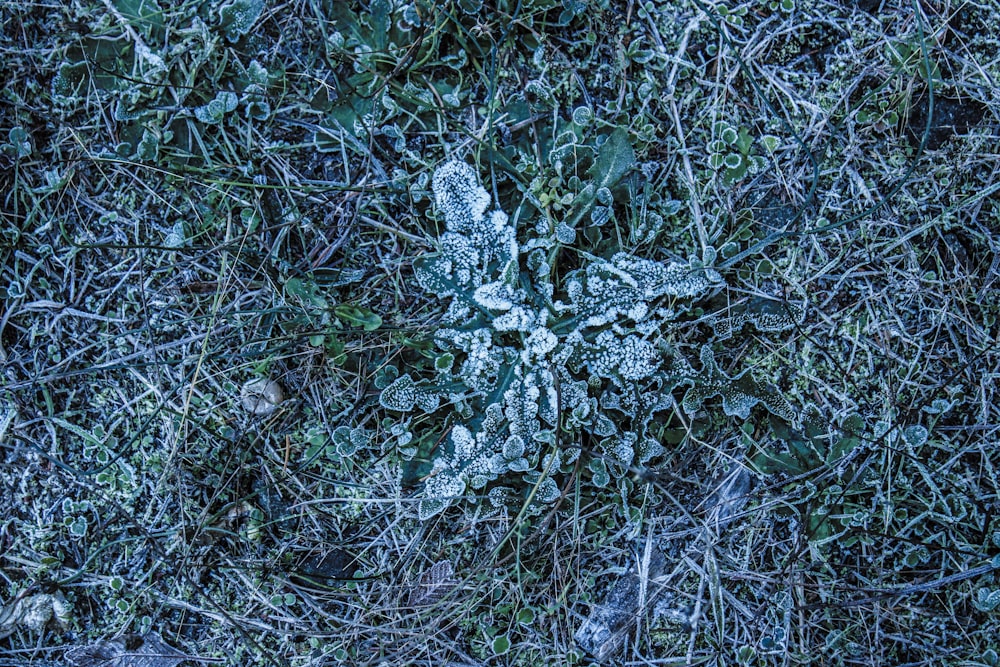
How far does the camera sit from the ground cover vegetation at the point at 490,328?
2436 millimetres

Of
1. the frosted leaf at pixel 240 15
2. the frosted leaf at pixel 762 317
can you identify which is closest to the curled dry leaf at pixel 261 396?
the frosted leaf at pixel 240 15

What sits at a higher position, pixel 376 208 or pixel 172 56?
pixel 172 56

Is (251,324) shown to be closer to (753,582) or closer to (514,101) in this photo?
(514,101)

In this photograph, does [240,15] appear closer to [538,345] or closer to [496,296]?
[496,296]

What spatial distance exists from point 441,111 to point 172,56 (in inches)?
38.9

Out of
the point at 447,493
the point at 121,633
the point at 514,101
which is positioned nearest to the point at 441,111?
the point at 514,101

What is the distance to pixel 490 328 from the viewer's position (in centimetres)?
242

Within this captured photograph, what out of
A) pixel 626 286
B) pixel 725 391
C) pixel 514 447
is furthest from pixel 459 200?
pixel 725 391

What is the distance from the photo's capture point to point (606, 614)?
2.45 m

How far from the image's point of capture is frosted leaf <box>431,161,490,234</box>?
240 cm

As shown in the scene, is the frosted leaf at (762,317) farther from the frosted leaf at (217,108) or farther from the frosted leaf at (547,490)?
the frosted leaf at (217,108)

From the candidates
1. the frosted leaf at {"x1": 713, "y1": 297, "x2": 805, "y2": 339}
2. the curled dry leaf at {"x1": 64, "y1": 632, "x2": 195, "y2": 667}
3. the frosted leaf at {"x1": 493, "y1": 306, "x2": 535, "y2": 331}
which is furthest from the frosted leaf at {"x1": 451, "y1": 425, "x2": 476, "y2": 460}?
the curled dry leaf at {"x1": 64, "y1": 632, "x2": 195, "y2": 667}

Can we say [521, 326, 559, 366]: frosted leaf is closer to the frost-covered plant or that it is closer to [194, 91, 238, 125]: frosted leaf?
the frost-covered plant

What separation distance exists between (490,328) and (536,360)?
19cm
